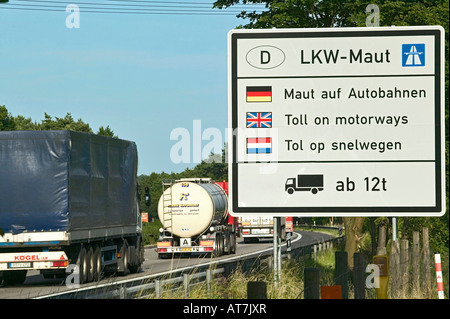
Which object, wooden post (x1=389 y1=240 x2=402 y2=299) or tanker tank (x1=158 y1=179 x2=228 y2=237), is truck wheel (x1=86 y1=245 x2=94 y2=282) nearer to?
wooden post (x1=389 y1=240 x2=402 y2=299)

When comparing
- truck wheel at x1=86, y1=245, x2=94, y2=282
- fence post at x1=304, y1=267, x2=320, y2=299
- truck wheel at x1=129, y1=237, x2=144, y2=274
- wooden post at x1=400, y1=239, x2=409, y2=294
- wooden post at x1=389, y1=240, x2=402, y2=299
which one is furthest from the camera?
truck wheel at x1=129, y1=237, x2=144, y2=274

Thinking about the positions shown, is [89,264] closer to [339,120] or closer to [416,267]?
[416,267]

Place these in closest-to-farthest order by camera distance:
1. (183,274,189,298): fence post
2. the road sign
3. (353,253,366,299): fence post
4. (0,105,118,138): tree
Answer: the road sign
(353,253,366,299): fence post
(183,274,189,298): fence post
(0,105,118,138): tree

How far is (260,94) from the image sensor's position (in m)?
9.04

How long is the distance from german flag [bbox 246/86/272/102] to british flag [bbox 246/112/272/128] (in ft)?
0.50

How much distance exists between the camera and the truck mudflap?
21.9 m

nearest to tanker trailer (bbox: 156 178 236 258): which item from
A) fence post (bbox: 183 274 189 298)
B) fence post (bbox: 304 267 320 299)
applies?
fence post (bbox: 183 274 189 298)

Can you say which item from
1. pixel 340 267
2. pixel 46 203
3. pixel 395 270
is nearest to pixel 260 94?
pixel 340 267

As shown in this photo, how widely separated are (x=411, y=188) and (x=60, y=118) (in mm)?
89736

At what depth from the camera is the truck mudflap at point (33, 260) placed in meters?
21.9

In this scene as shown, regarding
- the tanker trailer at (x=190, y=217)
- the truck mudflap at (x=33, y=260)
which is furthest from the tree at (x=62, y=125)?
the truck mudflap at (x=33, y=260)

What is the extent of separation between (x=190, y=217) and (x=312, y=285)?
101ft

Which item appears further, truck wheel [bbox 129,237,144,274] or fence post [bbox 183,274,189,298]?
truck wheel [bbox 129,237,144,274]
